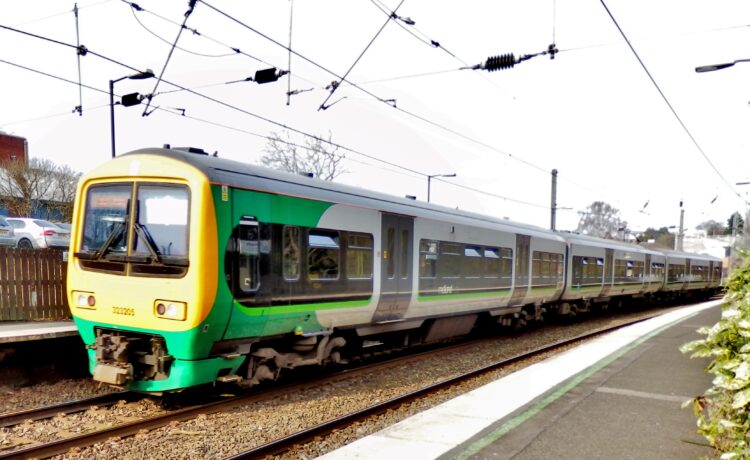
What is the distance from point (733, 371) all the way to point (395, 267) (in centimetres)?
680

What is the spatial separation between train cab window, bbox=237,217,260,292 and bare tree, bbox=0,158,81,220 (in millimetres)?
30323

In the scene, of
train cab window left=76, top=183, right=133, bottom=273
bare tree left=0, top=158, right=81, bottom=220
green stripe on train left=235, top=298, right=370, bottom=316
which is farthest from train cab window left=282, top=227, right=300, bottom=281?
bare tree left=0, top=158, right=81, bottom=220

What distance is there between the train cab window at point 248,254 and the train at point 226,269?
2 cm

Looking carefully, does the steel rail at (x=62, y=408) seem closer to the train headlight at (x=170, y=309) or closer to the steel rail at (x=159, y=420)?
the steel rail at (x=159, y=420)

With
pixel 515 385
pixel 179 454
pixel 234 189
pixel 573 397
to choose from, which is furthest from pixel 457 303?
pixel 179 454

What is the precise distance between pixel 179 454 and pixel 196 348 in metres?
1.31

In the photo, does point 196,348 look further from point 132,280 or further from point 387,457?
point 387,457

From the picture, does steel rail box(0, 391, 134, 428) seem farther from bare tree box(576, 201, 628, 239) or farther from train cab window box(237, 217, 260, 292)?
bare tree box(576, 201, 628, 239)

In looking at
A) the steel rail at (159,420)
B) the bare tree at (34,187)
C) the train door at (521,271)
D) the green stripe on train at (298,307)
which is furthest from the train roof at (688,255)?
the bare tree at (34,187)

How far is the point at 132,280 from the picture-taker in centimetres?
677

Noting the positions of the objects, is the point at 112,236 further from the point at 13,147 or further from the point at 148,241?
the point at 13,147

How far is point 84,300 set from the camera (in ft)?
23.6

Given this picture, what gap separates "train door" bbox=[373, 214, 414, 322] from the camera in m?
9.79

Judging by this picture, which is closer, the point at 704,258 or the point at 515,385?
the point at 515,385
